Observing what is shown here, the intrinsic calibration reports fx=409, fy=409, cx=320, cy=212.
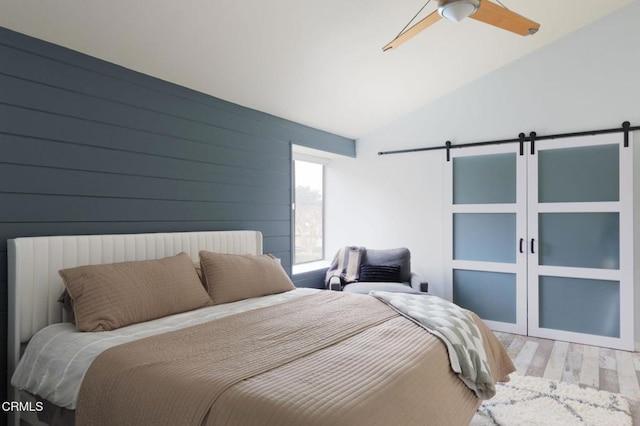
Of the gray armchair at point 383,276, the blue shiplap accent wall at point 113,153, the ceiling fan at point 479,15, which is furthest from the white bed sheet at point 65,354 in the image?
the gray armchair at point 383,276

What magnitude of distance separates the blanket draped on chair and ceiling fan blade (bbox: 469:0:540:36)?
2.90 m

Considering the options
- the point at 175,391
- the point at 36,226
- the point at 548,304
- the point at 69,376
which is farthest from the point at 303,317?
the point at 548,304

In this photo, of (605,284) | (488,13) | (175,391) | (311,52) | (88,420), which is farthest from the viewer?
(605,284)

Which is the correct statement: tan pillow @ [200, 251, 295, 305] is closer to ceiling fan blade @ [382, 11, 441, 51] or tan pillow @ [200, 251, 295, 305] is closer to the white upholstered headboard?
the white upholstered headboard

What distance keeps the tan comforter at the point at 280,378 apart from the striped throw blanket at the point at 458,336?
5 centimetres

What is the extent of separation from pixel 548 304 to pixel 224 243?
130 inches

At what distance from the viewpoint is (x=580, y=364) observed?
3432 millimetres

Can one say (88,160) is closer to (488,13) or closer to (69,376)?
(69,376)

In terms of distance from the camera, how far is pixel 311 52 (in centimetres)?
325

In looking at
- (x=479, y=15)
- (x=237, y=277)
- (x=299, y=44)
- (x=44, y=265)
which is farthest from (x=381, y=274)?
(x=44, y=265)

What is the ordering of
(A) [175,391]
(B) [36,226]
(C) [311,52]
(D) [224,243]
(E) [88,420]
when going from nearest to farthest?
(A) [175,391] → (E) [88,420] → (B) [36,226] → (C) [311,52] → (D) [224,243]

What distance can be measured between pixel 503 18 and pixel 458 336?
1765 millimetres

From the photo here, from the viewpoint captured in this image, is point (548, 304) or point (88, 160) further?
point (548, 304)

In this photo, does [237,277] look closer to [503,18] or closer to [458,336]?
[458,336]
